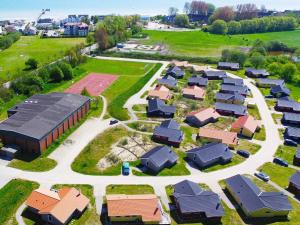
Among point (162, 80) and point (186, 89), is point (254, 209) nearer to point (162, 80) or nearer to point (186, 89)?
point (186, 89)

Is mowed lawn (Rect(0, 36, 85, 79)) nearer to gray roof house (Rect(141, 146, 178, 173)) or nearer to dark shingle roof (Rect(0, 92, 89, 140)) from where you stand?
dark shingle roof (Rect(0, 92, 89, 140))

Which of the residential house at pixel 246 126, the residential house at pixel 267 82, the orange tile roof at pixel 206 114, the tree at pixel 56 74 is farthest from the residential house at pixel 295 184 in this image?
the tree at pixel 56 74

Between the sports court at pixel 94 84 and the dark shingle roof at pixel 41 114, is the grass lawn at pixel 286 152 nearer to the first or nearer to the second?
the dark shingle roof at pixel 41 114

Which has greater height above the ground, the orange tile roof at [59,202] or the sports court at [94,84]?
the sports court at [94,84]

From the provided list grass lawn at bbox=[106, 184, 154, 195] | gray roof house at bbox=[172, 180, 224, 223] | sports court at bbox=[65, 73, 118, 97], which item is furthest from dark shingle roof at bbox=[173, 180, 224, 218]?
sports court at bbox=[65, 73, 118, 97]

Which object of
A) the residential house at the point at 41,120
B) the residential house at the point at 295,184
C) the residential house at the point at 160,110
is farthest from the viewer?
the residential house at the point at 160,110
